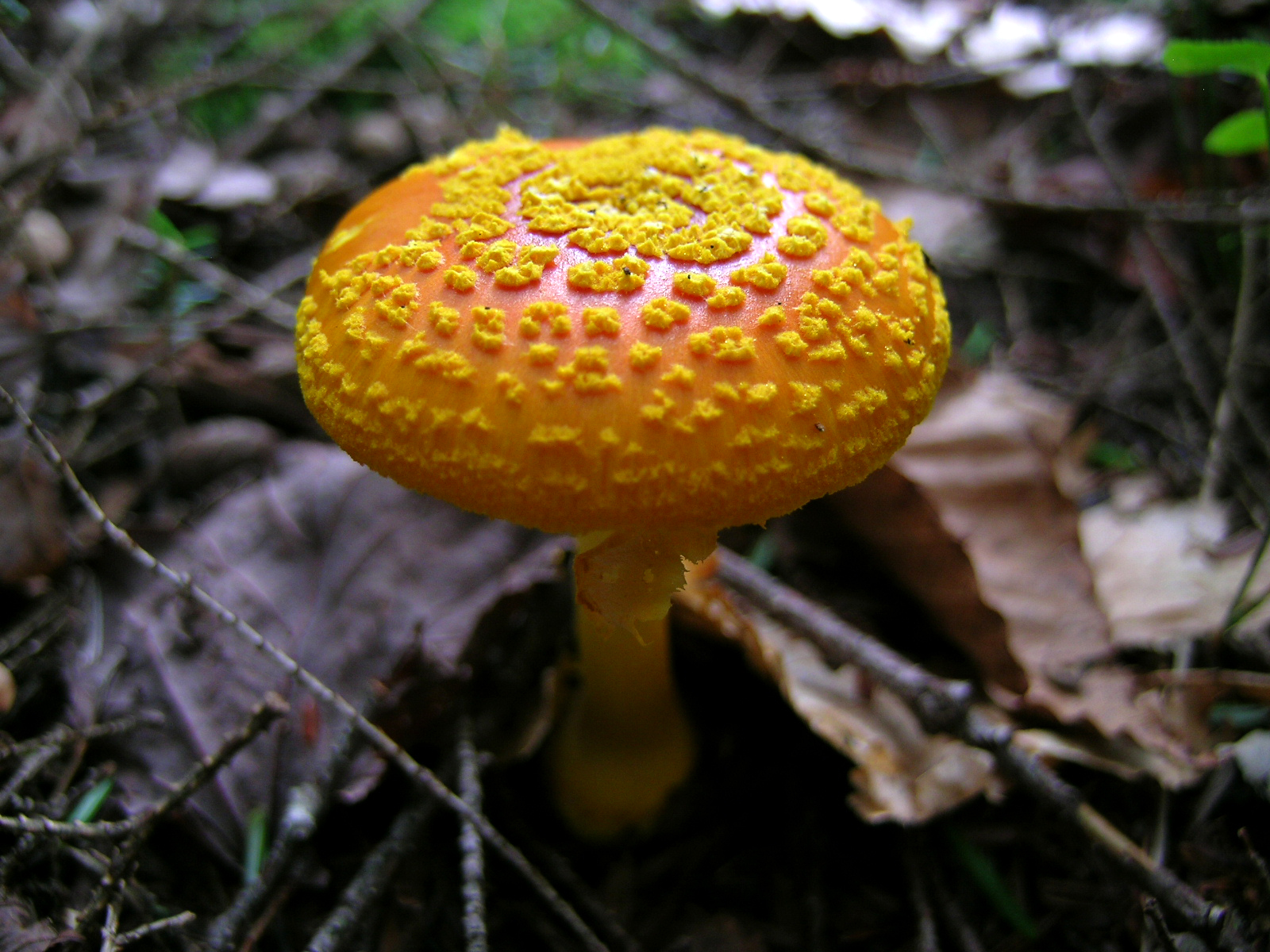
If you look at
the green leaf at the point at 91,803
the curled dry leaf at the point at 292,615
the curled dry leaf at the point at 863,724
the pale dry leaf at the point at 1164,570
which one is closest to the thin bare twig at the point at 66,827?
the green leaf at the point at 91,803

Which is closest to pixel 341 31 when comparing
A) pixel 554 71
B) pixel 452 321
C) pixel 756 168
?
pixel 554 71

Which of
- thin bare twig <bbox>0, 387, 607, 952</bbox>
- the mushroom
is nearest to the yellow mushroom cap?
the mushroom

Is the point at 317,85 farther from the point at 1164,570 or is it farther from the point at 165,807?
the point at 1164,570

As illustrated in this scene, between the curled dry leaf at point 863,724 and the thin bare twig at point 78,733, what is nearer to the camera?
the thin bare twig at point 78,733

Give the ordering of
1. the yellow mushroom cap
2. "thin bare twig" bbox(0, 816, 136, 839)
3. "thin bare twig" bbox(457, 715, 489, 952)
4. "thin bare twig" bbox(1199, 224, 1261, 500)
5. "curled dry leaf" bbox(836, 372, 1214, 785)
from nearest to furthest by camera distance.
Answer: the yellow mushroom cap
"thin bare twig" bbox(0, 816, 136, 839)
"thin bare twig" bbox(457, 715, 489, 952)
"curled dry leaf" bbox(836, 372, 1214, 785)
"thin bare twig" bbox(1199, 224, 1261, 500)

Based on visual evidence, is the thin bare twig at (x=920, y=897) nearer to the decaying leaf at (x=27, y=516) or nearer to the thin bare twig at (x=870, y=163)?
the thin bare twig at (x=870, y=163)

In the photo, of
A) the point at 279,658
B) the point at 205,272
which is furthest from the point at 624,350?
the point at 205,272

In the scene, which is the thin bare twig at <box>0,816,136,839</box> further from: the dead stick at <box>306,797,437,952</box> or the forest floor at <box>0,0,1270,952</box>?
the dead stick at <box>306,797,437,952</box>
